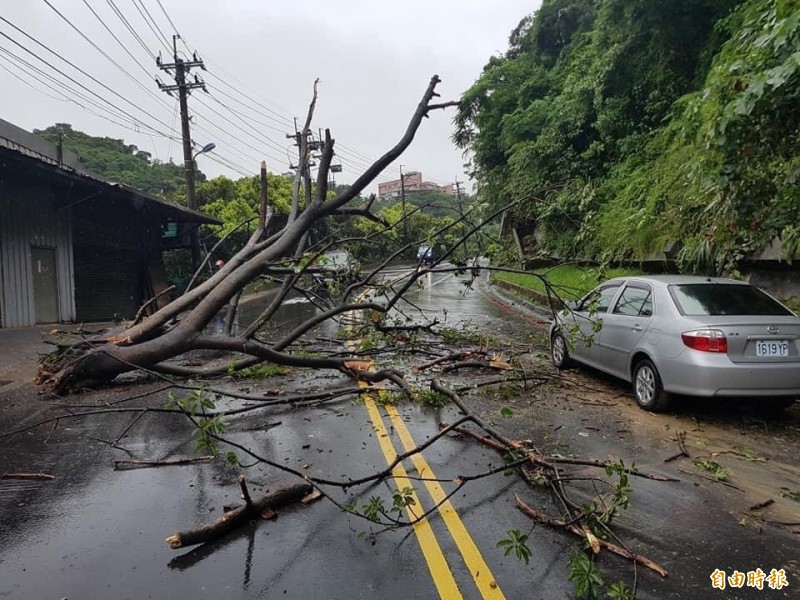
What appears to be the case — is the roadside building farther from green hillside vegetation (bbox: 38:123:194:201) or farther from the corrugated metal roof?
green hillside vegetation (bbox: 38:123:194:201)

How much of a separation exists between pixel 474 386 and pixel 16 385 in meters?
6.71

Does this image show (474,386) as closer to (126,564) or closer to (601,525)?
(601,525)

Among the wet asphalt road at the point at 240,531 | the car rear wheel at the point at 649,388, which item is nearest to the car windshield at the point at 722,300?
the car rear wheel at the point at 649,388

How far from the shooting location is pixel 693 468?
4.69 m

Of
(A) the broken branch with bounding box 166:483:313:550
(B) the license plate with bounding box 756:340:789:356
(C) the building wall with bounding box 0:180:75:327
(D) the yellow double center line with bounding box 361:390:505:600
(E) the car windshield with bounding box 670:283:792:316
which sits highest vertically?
(C) the building wall with bounding box 0:180:75:327

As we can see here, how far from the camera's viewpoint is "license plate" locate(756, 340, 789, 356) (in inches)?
216

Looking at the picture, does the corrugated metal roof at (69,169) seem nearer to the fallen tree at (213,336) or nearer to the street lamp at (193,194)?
the street lamp at (193,194)

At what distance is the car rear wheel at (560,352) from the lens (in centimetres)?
847

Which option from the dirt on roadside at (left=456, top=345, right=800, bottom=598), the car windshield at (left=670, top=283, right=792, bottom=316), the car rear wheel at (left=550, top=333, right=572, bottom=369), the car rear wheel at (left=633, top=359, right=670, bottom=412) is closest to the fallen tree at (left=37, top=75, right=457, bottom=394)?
the dirt on roadside at (left=456, top=345, right=800, bottom=598)

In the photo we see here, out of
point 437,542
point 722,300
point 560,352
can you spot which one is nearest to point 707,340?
point 722,300

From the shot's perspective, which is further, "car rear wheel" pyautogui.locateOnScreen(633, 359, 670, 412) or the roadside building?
the roadside building

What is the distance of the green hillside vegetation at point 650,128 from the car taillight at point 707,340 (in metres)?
1.88

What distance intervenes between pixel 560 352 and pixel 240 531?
6167mm

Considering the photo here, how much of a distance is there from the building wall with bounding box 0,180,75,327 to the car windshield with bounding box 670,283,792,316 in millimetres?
14253
